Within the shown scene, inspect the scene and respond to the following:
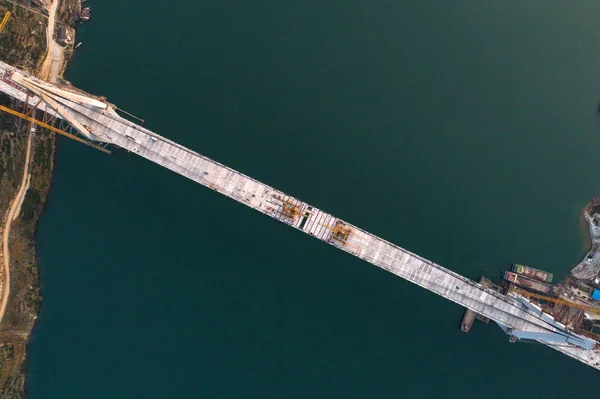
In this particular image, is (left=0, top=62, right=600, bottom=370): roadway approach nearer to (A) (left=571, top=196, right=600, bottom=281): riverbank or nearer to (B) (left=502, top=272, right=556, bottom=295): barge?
(B) (left=502, top=272, right=556, bottom=295): barge

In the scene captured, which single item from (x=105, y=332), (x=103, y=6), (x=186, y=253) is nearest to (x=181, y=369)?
(x=105, y=332)

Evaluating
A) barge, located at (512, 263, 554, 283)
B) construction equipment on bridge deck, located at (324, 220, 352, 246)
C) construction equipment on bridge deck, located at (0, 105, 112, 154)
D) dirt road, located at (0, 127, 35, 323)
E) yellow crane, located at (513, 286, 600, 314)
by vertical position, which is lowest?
dirt road, located at (0, 127, 35, 323)

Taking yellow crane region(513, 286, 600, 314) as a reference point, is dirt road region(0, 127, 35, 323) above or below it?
below

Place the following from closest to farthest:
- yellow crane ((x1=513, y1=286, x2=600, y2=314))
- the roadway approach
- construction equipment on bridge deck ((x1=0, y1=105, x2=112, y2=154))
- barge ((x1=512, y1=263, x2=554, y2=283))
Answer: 1. the roadway approach
2. construction equipment on bridge deck ((x1=0, y1=105, x2=112, y2=154))
3. yellow crane ((x1=513, y1=286, x2=600, y2=314))
4. barge ((x1=512, y1=263, x2=554, y2=283))

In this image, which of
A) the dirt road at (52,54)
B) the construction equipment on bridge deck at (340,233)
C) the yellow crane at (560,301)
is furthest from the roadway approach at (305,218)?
the dirt road at (52,54)

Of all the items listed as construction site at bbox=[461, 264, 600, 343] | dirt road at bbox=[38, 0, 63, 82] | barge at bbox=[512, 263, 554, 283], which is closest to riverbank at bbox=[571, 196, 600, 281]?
construction site at bbox=[461, 264, 600, 343]

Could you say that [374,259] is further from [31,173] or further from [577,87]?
[31,173]

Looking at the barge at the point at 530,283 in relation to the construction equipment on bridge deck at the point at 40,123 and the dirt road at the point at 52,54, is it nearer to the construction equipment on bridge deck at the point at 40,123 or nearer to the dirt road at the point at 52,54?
the construction equipment on bridge deck at the point at 40,123

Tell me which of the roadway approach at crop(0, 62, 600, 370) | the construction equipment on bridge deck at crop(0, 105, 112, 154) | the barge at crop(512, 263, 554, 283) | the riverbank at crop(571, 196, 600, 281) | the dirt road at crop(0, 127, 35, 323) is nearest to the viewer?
the roadway approach at crop(0, 62, 600, 370)
